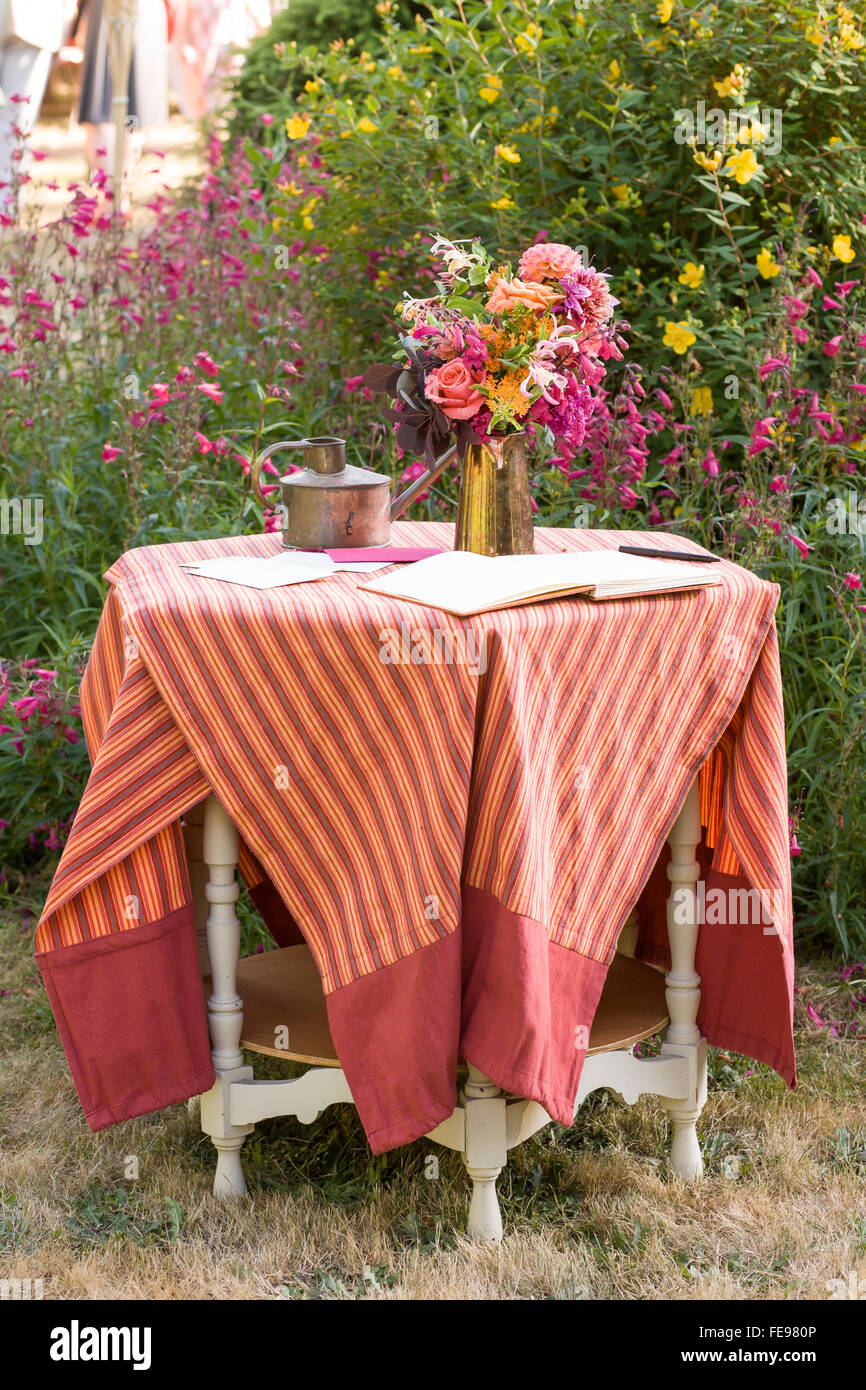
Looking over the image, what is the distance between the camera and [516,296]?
90.7 inches

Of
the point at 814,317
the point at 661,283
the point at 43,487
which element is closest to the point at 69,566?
the point at 43,487

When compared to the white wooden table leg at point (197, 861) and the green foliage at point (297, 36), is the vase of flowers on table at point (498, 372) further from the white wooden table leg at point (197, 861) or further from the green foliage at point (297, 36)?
the green foliage at point (297, 36)

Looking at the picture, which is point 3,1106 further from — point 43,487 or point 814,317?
point 814,317

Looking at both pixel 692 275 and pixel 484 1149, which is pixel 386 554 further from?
pixel 692 275

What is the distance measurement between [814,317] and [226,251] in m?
2.00

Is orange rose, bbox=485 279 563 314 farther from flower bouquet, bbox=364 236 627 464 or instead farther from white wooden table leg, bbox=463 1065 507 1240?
white wooden table leg, bbox=463 1065 507 1240

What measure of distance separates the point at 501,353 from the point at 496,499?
9.6 inches

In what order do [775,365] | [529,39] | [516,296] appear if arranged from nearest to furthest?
[516,296], [775,365], [529,39]

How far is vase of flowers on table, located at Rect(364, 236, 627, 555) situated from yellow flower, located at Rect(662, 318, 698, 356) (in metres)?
1.06

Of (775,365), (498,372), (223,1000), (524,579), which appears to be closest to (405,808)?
(524,579)

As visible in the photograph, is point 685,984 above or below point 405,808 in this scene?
below

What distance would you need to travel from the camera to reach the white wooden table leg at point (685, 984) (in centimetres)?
248

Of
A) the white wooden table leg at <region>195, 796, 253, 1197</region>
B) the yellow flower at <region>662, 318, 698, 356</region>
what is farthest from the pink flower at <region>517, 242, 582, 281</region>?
the yellow flower at <region>662, 318, 698, 356</region>

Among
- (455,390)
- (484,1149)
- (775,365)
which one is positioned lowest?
(484,1149)
